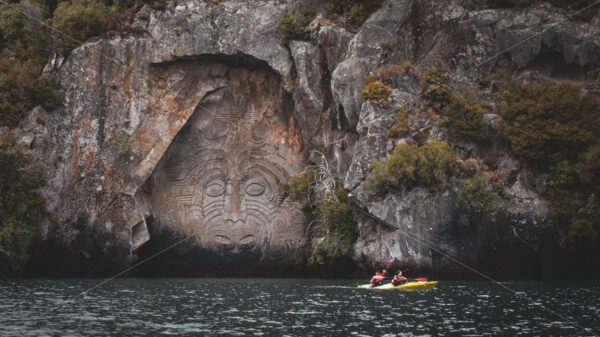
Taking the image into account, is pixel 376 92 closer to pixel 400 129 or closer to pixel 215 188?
pixel 400 129

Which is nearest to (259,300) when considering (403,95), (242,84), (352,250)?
(352,250)

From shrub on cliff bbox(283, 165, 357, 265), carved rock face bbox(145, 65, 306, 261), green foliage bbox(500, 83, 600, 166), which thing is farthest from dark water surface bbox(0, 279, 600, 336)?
carved rock face bbox(145, 65, 306, 261)

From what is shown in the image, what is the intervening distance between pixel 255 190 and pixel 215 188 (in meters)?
2.72

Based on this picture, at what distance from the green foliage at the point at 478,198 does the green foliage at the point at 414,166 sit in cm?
158

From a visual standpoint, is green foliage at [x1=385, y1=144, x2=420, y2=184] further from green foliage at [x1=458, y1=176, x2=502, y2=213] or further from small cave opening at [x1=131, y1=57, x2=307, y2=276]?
small cave opening at [x1=131, y1=57, x2=307, y2=276]

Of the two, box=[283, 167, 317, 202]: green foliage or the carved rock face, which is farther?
the carved rock face

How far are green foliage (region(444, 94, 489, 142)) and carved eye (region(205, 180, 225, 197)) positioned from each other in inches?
632

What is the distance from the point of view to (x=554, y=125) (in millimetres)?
36156

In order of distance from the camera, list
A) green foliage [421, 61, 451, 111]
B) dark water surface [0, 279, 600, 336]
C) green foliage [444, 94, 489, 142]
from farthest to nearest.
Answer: green foliage [421, 61, 451, 111] → green foliage [444, 94, 489, 142] → dark water surface [0, 279, 600, 336]

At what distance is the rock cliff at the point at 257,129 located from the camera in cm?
3716

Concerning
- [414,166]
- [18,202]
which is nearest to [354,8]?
[414,166]

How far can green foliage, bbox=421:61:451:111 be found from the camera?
39250 millimetres

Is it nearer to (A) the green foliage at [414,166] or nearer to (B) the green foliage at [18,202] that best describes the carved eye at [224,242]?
(B) the green foliage at [18,202]

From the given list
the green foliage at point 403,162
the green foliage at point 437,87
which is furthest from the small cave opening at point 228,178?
the green foliage at point 403,162
